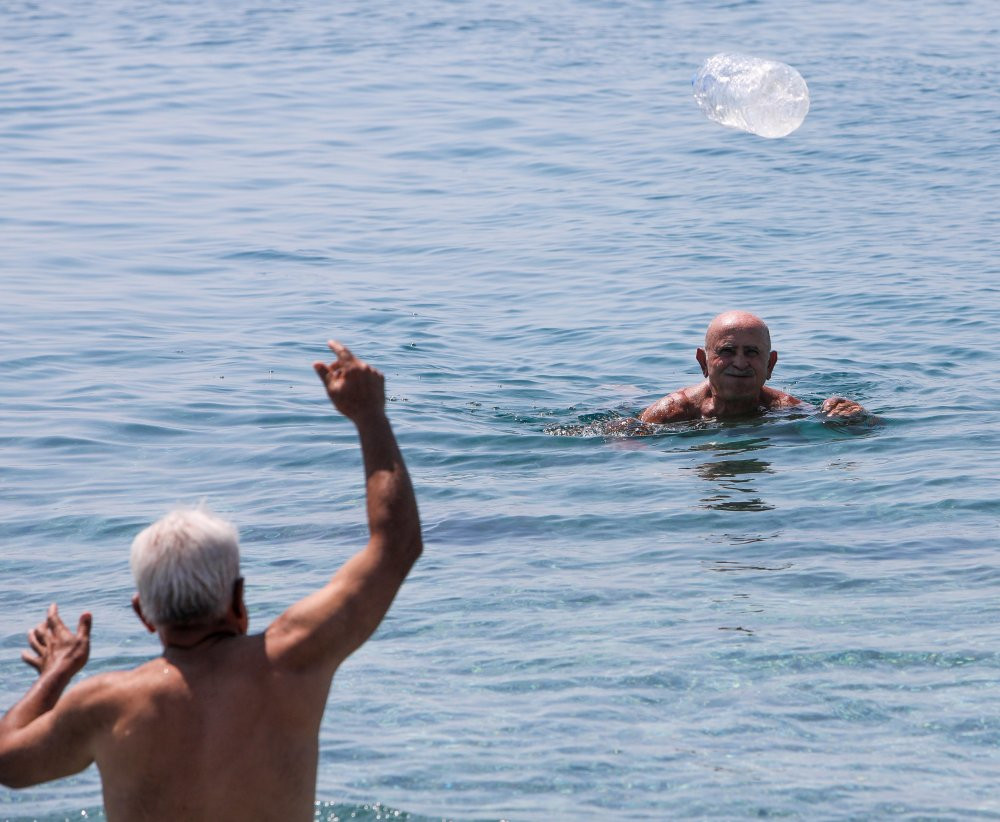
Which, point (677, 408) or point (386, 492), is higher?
point (386, 492)

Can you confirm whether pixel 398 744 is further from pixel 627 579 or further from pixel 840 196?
pixel 840 196

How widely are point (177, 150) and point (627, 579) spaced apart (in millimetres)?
15031

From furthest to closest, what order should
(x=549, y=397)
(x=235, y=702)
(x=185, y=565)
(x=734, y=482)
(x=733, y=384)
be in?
1. (x=549, y=397)
2. (x=733, y=384)
3. (x=734, y=482)
4. (x=235, y=702)
5. (x=185, y=565)

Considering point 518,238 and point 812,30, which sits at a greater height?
point 812,30

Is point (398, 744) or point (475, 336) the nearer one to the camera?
point (398, 744)

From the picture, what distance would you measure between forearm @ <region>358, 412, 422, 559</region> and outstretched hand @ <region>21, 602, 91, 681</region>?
0.75 metres

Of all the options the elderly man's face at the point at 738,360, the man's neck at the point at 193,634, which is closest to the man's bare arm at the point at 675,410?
the elderly man's face at the point at 738,360

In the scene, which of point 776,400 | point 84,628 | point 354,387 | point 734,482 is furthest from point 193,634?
point 776,400

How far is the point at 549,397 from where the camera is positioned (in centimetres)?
1168

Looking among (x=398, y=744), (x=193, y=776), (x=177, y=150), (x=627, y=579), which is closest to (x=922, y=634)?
(x=627, y=579)

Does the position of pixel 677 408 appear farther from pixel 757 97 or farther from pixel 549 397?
pixel 757 97

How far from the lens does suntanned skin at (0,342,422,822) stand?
12.0 feet

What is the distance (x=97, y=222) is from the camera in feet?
56.5

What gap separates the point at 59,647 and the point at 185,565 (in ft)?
1.86
